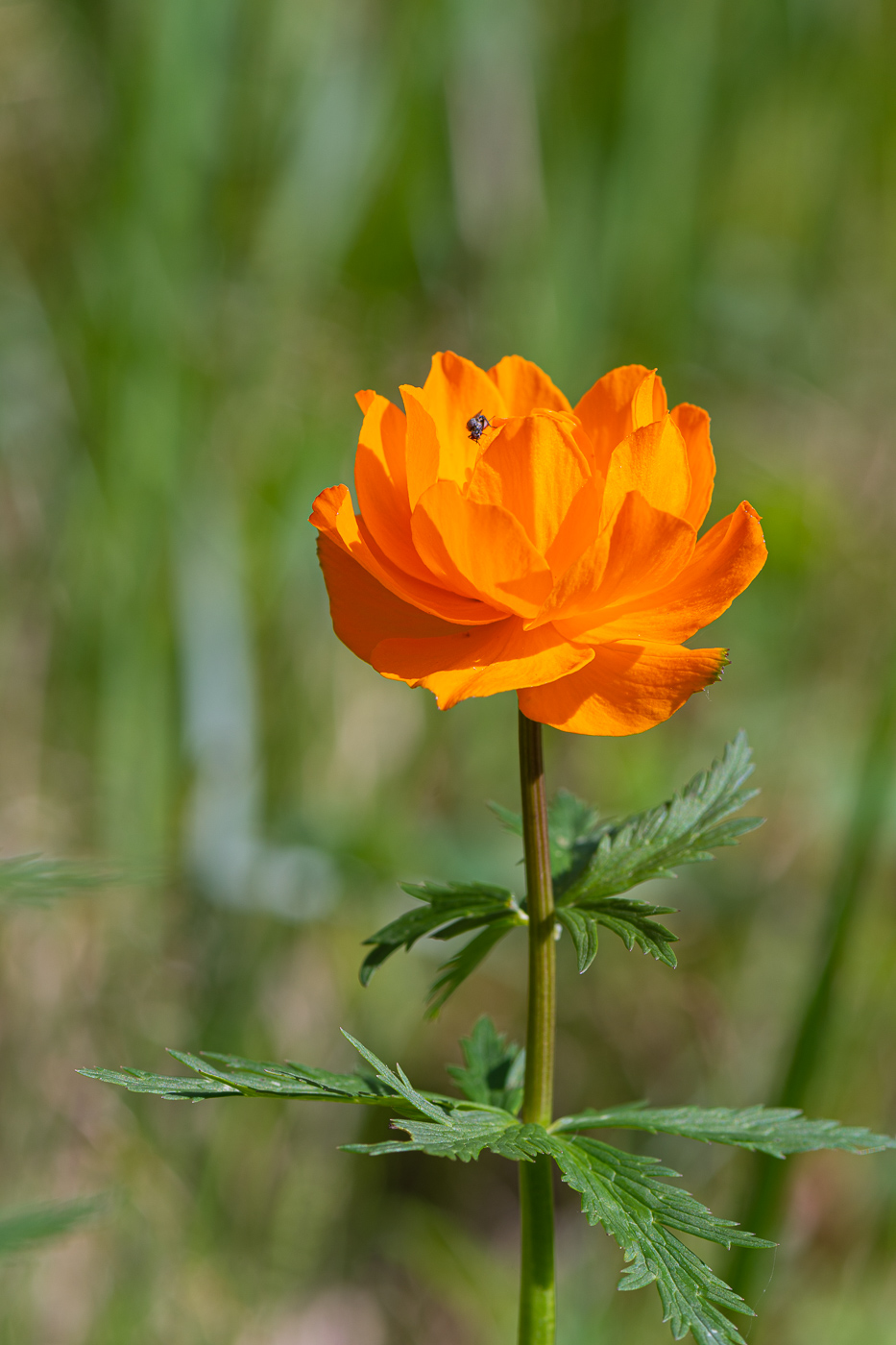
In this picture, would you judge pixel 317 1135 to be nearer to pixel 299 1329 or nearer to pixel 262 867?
pixel 299 1329

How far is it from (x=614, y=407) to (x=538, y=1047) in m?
0.34

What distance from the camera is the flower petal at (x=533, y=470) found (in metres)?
0.54

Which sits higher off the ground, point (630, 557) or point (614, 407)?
point (614, 407)

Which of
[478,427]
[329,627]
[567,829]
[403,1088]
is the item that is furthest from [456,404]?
[329,627]

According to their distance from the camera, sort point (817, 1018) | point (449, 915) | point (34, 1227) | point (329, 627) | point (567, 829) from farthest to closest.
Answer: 1. point (329, 627)
2. point (817, 1018)
3. point (567, 829)
4. point (449, 915)
5. point (34, 1227)

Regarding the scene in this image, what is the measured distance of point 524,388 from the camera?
2.22 ft

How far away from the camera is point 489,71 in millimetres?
1991

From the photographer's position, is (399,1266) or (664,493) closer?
(664,493)

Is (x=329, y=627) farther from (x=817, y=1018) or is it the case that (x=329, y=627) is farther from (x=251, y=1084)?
(x=251, y=1084)

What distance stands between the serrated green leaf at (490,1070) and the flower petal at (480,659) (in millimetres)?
214

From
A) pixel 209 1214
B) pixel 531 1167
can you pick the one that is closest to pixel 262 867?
pixel 209 1214

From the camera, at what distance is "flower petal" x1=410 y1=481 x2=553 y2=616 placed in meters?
0.52

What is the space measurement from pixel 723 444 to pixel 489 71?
2.69 feet

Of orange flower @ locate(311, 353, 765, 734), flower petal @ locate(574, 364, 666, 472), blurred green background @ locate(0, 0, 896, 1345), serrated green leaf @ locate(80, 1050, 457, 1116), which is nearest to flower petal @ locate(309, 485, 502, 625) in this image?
orange flower @ locate(311, 353, 765, 734)
